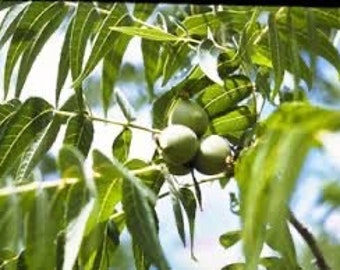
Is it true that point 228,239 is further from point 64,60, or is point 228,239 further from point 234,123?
point 64,60

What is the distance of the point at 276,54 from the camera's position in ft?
3.48

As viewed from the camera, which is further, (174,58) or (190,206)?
(174,58)

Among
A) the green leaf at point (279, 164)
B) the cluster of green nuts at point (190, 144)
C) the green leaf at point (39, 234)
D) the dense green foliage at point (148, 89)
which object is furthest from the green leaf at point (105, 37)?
the green leaf at point (279, 164)

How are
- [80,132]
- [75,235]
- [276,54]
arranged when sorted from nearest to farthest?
[75,235] → [276,54] → [80,132]

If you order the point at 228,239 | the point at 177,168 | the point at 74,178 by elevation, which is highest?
the point at 74,178

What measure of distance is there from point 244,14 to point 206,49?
16 cm

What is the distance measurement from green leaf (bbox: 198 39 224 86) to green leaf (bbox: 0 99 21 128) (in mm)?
226

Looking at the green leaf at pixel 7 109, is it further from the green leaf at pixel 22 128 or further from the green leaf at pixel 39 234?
the green leaf at pixel 39 234

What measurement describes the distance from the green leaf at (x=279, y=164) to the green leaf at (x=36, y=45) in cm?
63

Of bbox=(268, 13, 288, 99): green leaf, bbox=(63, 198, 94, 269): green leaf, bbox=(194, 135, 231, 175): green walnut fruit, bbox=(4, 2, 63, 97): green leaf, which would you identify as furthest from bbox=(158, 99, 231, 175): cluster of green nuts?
bbox=(63, 198, 94, 269): green leaf

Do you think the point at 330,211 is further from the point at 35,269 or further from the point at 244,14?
the point at 244,14

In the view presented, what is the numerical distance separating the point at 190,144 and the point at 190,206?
0.22 feet

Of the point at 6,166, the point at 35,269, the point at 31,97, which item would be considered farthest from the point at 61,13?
the point at 35,269

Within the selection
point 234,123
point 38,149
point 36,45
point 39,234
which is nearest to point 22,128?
point 38,149
